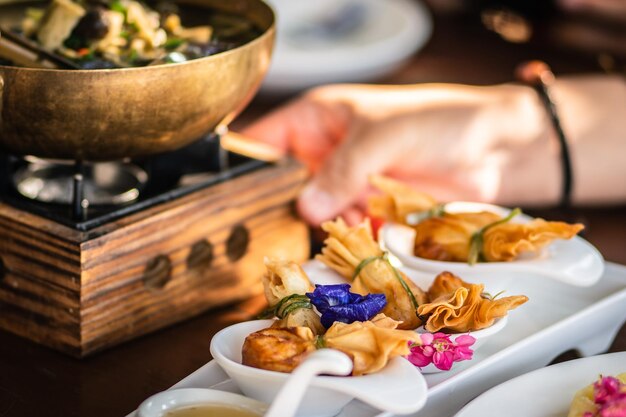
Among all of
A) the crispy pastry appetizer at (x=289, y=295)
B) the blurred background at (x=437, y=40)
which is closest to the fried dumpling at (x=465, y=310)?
the crispy pastry appetizer at (x=289, y=295)

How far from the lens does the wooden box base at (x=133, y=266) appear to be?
0.98 m

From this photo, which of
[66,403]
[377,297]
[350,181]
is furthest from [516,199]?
[66,403]

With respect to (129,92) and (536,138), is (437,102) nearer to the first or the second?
(536,138)

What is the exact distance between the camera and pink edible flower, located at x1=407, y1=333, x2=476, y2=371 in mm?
843

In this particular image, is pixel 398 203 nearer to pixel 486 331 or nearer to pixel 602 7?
pixel 486 331

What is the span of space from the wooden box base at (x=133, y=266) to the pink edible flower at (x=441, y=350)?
23 centimetres

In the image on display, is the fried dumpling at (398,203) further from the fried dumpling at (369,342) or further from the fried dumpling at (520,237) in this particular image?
the fried dumpling at (369,342)

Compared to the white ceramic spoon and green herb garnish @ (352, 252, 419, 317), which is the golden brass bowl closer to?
green herb garnish @ (352, 252, 419, 317)

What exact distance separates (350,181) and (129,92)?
0.49 m

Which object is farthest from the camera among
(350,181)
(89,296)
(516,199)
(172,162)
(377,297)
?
(516,199)

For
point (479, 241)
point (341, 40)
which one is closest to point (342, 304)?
point (479, 241)

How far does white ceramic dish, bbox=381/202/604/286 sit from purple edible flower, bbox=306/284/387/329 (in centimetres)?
18

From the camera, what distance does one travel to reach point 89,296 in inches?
38.6

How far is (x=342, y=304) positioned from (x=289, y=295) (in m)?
0.06
